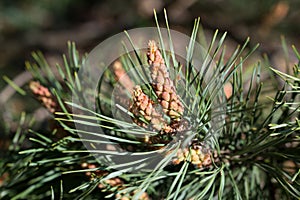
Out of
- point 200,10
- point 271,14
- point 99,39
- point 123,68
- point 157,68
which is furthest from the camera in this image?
point 99,39

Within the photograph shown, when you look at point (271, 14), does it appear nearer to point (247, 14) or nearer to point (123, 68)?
point (247, 14)

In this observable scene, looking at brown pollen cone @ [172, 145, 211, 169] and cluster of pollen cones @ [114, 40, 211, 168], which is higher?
cluster of pollen cones @ [114, 40, 211, 168]

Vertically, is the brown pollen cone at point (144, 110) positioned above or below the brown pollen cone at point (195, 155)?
above

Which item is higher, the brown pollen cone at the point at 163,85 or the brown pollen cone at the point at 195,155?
the brown pollen cone at the point at 163,85

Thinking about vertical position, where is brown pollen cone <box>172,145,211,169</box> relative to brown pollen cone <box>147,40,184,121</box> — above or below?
below

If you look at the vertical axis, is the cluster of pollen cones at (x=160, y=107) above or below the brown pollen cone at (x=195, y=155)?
above

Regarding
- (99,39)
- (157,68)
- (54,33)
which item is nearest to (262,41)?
(99,39)

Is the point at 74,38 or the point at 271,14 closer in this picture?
the point at 271,14

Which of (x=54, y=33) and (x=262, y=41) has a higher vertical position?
(x=54, y=33)
